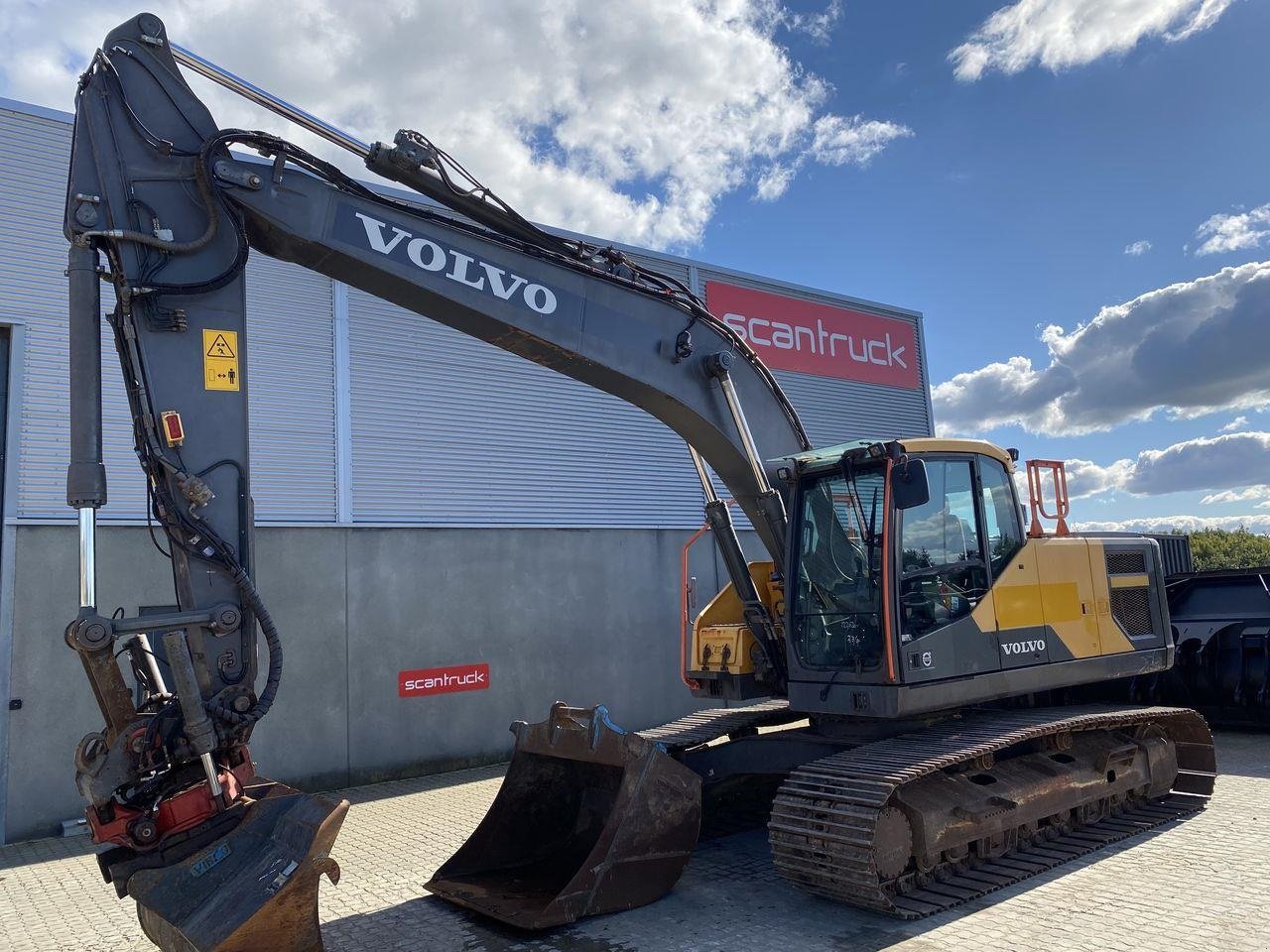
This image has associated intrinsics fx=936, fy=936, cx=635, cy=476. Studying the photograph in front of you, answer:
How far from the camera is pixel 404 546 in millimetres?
10562

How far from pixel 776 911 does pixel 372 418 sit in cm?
725

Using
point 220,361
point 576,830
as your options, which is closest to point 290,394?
point 220,361

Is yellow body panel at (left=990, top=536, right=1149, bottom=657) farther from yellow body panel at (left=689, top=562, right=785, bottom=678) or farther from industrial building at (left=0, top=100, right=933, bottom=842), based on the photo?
industrial building at (left=0, top=100, right=933, bottom=842)

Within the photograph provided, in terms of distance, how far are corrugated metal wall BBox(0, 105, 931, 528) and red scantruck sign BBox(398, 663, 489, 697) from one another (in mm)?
1686

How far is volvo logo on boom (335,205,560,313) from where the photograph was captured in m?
5.18

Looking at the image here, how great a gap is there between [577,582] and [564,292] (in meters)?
6.52

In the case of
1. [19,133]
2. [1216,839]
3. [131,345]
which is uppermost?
[19,133]

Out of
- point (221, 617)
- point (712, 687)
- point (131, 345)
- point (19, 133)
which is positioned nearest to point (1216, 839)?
point (712, 687)

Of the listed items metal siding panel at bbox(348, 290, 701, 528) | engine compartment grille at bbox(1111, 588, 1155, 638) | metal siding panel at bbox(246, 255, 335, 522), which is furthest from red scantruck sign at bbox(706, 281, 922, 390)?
engine compartment grille at bbox(1111, 588, 1155, 638)

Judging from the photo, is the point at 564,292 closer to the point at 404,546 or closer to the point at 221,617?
the point at 221,617

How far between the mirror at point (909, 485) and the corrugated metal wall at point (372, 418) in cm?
648

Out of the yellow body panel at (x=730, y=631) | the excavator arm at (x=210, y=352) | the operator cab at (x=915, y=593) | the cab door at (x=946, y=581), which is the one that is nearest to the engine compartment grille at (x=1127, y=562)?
the operator cab at (x=915, y=593)

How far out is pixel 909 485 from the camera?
570 centimetres

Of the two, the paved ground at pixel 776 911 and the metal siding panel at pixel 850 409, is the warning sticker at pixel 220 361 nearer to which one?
the paved ground at pixel 776 911
